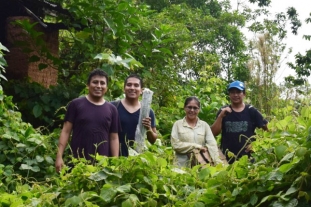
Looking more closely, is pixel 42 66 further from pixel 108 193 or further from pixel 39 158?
pixel 108 193

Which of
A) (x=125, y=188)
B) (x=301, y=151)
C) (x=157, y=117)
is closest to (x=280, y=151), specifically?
(x=301, y=151)

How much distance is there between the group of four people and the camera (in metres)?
4.43

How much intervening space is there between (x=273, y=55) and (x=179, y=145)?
398 cm

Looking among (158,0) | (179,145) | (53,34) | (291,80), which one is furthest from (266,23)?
(179,145)

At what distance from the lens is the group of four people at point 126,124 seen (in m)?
4.43

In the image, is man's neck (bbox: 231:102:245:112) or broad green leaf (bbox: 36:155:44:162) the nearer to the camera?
broad green leaf (bbox: 36:155:44:162)

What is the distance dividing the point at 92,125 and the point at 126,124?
33cm

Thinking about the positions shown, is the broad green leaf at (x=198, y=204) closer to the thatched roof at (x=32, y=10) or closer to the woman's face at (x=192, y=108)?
the woman's face at (x=192, y=108)

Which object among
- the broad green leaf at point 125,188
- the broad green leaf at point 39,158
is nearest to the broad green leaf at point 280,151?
the broad green leaf at point 125,188

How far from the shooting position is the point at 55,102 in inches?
274

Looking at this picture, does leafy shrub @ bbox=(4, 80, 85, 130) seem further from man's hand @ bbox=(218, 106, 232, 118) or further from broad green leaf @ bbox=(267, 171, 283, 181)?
broad green leaf @ bbox=(267, 171, 283, 181)

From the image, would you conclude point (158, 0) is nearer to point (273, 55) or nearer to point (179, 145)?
point (273, 55)

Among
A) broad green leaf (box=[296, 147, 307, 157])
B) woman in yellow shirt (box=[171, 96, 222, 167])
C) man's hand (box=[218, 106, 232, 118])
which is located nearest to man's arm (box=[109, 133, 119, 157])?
woman in yellow shirt (box=[171, 96, 222, 167])

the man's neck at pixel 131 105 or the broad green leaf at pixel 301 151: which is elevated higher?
the man's neck at pixel 131 105
